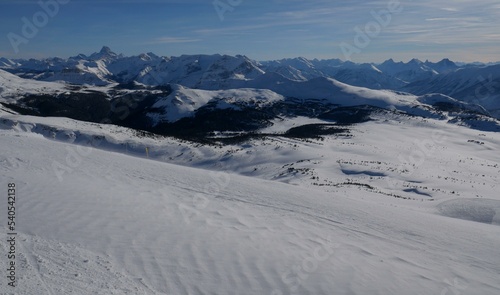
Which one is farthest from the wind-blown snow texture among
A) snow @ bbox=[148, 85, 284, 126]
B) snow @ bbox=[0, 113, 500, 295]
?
snow @ bbox=[148, 85, 284, 126]

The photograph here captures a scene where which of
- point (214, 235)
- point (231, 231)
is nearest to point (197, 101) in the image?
point (231, 231)

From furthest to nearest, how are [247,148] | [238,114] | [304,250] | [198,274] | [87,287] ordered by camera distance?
[238,114]
[247,148]
[304,250]
[198,274]
[87,287]

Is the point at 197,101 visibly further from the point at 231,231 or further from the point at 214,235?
the point at 214,235

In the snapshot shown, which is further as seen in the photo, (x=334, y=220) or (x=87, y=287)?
(x=334, y=220)

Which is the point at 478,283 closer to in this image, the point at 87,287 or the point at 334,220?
the point at 334,220

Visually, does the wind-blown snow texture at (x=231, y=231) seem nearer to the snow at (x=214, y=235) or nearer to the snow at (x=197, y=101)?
the snow at (x=214, y=235)

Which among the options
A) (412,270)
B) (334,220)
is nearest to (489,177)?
(334,220)

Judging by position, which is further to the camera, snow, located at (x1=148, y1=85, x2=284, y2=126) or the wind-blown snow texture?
snow, located at (x1=148, y1=85, x2=284, y2=126)

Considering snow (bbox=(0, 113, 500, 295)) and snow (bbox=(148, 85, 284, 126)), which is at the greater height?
snow (bbox=(148, 85, 284, 126))

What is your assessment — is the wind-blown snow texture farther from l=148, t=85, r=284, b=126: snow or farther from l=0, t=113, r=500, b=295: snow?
l=148, t=85, r=284, b=126: snow
